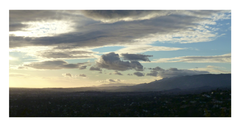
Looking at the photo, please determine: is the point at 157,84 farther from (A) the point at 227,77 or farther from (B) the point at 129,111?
(B) the point at 129,111

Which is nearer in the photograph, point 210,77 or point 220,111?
point 220,111

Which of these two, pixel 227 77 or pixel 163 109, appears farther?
pixel 227 77

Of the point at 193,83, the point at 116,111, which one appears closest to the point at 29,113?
the point at 116,111

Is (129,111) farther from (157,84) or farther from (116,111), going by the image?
(157,84)

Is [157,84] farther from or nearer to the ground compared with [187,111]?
nearer to the ground
